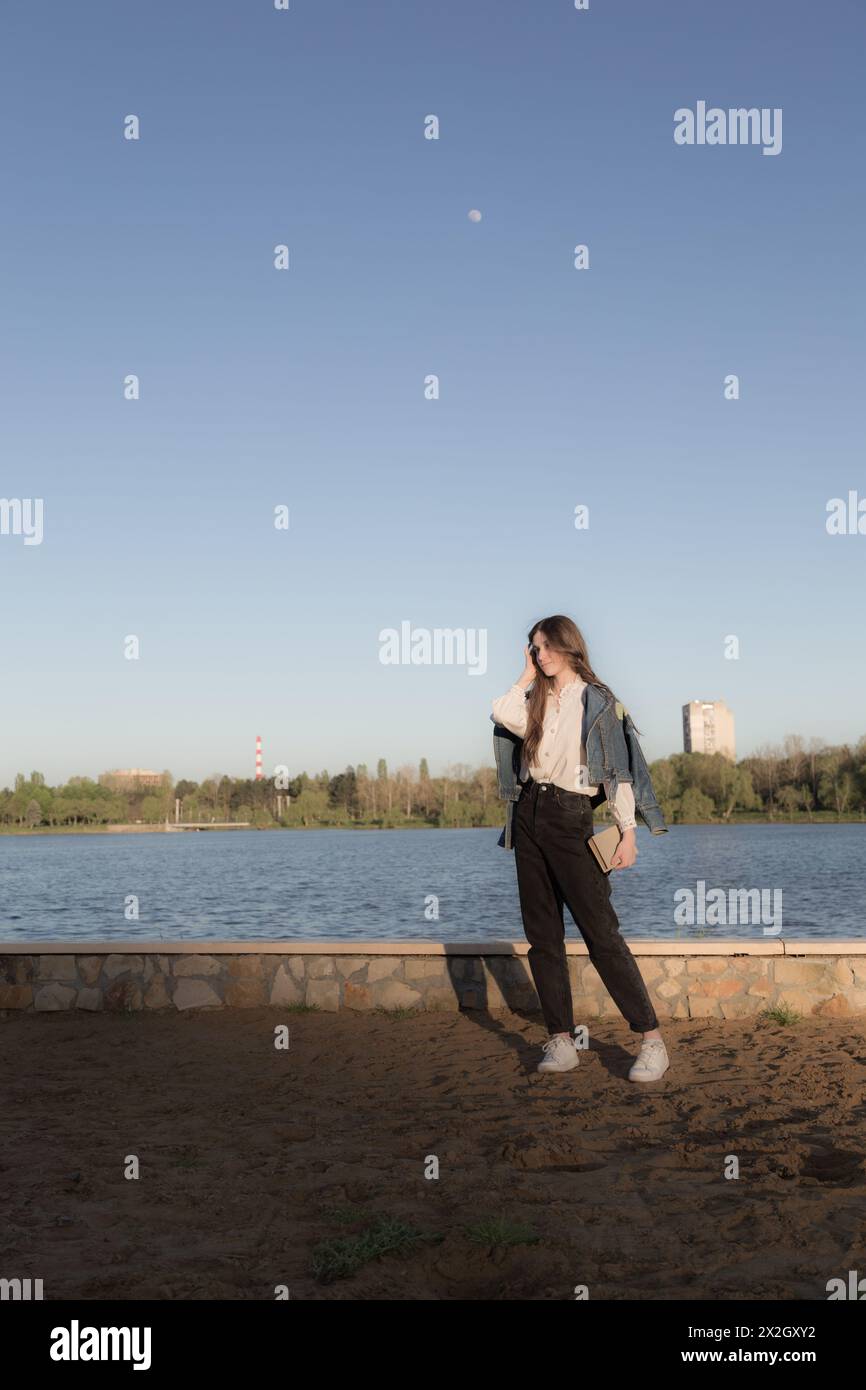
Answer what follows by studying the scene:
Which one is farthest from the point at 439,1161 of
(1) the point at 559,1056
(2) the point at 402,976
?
(2) the point at 402,976

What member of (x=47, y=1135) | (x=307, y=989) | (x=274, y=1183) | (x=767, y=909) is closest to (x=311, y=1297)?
(x=274, y=1183)

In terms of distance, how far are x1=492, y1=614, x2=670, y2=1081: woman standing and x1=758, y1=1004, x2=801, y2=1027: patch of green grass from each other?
5.09 feet

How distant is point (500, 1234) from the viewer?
10.3 feet

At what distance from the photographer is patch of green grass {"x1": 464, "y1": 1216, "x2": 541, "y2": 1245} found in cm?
312

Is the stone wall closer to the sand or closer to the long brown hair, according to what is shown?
the sand

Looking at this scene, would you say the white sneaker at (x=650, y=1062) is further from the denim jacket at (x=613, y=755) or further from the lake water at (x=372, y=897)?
the lake water at (x=372, y=897)

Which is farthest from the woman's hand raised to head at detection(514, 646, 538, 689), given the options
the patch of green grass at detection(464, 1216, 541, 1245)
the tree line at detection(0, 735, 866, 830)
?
the tree line at detection(0, 735, 866, 830)

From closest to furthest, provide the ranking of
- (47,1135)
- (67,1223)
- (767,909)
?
1. (67,1223)
2. (47,1135)
3. (767,909)

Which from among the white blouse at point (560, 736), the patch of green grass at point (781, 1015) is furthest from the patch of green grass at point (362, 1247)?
the patch of green grass at point (781, 1015)

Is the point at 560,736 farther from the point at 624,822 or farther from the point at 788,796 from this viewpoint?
the point at 788,796

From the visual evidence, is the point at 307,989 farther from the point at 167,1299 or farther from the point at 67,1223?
the point at 167,1299
